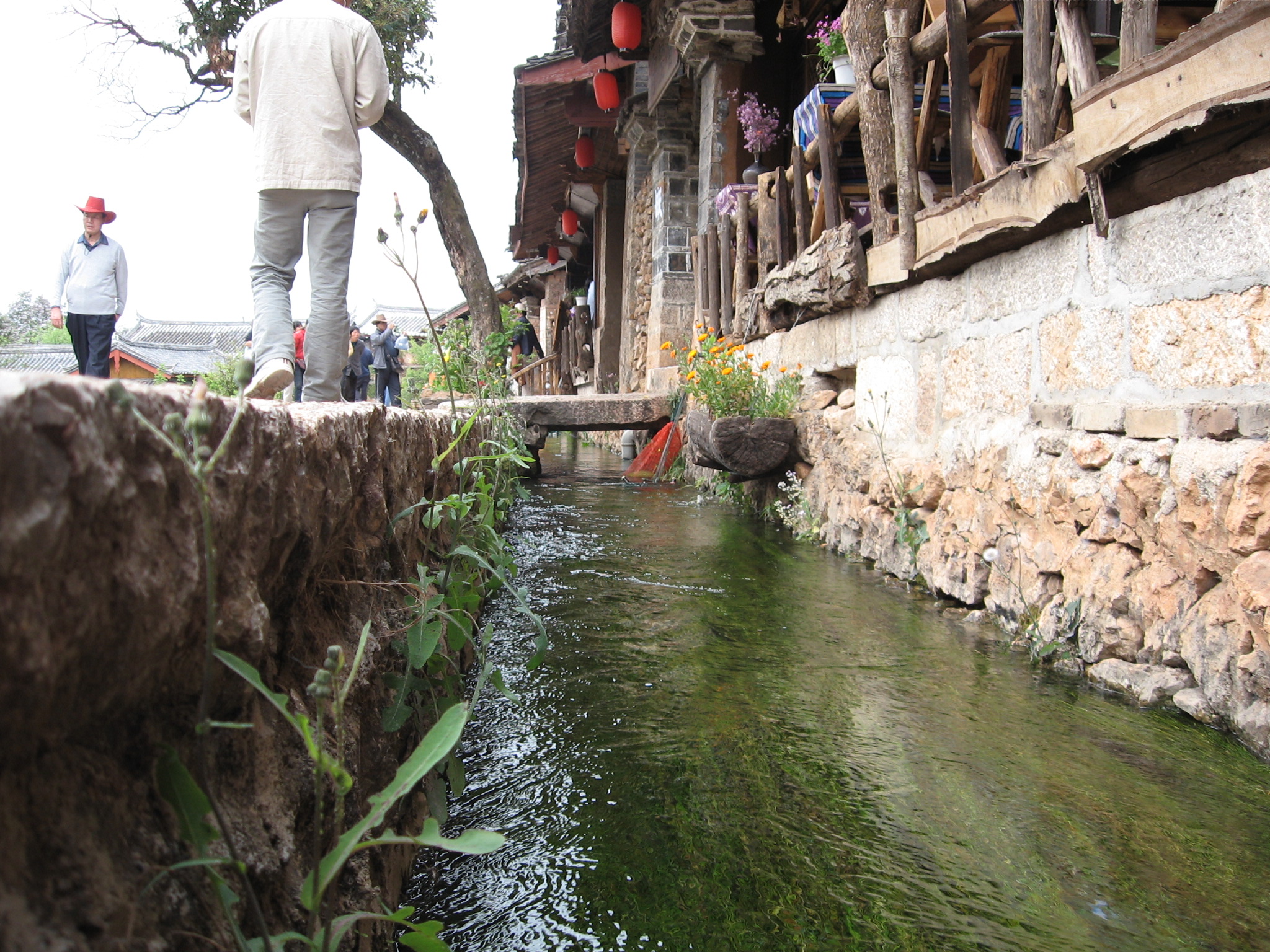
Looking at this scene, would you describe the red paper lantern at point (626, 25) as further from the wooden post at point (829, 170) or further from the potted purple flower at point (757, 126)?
the wooden post at point (829, 170)

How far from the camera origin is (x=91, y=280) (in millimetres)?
5000

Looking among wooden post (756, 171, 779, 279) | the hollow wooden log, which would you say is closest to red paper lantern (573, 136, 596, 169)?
wooden post (756, 171, 779, 279)

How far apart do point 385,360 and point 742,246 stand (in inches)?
227

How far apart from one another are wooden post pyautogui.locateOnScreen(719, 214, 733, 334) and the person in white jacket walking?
389 cm

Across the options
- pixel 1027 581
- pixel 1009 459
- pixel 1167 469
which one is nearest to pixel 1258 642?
pixel 1167 469

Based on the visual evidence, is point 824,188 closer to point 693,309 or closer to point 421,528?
point 421,528

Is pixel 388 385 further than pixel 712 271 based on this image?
Yes

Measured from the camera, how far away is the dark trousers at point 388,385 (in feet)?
35.3

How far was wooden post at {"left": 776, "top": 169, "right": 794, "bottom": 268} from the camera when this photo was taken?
5.50 meters

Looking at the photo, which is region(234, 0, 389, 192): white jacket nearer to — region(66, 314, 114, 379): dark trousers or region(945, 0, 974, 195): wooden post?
region(945, 0, 974, 195): wooden post

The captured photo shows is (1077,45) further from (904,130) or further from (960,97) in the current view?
(904,130)

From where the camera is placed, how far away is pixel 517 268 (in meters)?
20.4

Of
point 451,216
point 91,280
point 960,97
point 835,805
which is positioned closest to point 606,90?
point 451,216

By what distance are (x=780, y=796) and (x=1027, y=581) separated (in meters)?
1.43
